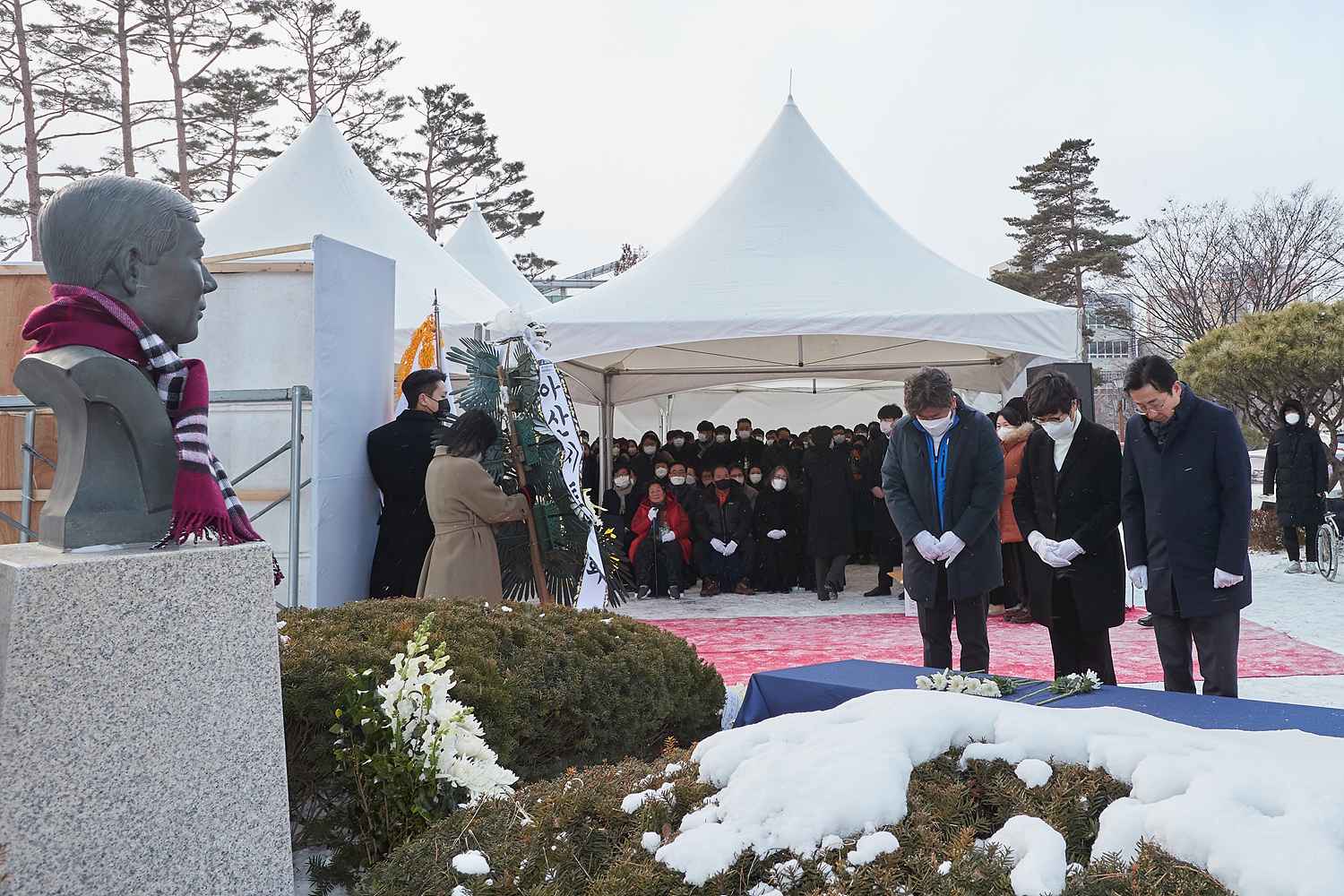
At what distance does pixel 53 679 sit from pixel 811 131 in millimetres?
9467

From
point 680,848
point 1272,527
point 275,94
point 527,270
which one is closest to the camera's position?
point 680,848

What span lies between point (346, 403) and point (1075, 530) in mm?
3316

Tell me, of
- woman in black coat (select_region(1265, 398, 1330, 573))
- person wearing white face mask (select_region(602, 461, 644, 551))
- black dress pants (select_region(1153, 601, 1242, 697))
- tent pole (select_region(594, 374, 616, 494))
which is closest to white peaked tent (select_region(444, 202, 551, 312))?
tent pole (select_region(594, 374, 616, 494))

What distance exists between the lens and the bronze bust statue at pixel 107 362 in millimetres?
2365

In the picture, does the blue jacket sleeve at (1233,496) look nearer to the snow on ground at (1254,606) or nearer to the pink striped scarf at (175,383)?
the snow on ground at (1254,606)

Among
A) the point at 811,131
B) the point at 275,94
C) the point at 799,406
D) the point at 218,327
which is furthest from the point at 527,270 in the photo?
the point at 218,327

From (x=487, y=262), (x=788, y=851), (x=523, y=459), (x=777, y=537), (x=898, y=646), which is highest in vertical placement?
(x=487, y=262)

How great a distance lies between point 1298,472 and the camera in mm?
10633

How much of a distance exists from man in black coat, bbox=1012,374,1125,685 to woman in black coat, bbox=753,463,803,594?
5544 mm

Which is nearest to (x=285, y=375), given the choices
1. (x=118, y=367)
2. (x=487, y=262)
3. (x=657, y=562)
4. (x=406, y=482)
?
(x=406, y=482)

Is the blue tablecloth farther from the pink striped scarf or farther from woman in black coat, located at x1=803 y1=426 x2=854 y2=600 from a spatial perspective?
woman in black coat, located at x1=803 y1=426 x2=854 y2=600

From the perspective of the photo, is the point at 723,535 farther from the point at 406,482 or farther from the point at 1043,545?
the point at 1043,545

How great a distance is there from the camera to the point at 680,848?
197 cm

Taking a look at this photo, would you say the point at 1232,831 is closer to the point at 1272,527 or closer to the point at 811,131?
the point at 811,131
